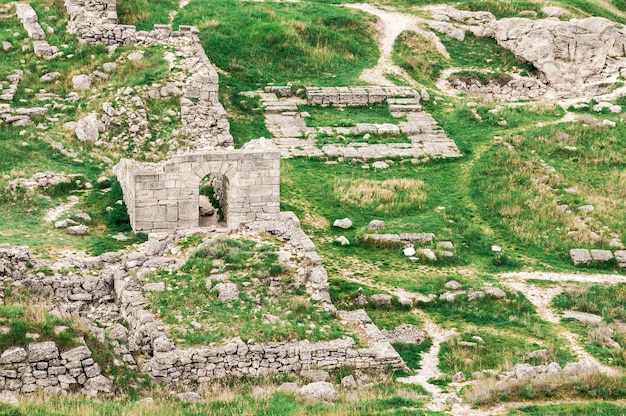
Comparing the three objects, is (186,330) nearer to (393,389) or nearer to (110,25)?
(393,389)

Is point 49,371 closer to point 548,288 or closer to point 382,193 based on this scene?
point 548,288

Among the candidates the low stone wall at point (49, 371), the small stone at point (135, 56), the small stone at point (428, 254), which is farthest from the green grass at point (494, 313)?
the small stone at point (135, 56)

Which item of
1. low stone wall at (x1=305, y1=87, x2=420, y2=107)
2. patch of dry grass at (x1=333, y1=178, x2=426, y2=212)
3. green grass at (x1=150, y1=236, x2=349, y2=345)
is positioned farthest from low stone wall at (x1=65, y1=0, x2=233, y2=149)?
green grass at (x1=150, y1=236, x2=349, y2=345)

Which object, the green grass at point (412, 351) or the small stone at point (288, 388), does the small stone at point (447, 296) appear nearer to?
the green grass at point (412, 351)

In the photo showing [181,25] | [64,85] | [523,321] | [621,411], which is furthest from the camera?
[181,25]

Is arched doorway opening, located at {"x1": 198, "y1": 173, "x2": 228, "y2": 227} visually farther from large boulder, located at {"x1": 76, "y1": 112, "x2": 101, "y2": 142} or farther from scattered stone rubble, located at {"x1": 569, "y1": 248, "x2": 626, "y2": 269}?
scattered stone rubble, located at {"x1": 569, "y1": 248, "x2": 626, "y2": 269}

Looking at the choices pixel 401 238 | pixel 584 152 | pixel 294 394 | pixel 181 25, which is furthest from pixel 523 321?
pixel 181 25

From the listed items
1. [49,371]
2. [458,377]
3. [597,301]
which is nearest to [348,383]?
[458,377]
